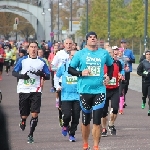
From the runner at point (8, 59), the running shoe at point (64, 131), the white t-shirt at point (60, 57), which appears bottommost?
the runner at point (8, 59)

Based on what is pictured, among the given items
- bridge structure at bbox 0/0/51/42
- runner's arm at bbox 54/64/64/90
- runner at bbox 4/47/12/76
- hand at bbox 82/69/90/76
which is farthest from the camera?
bridge structure at bbox 0/0/51/42

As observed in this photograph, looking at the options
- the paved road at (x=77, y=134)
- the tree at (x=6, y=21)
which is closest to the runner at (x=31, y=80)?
the paved road at (x=77, y=134)

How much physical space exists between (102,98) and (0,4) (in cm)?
10398

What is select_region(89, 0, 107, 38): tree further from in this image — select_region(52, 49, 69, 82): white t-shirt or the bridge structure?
select_region(52, 49, 69, 82): white t-shirt

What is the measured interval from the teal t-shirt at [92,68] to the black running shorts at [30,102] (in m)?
1.61

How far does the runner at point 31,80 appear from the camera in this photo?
11070 mm

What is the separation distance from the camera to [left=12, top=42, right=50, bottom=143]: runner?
1107 centimetres

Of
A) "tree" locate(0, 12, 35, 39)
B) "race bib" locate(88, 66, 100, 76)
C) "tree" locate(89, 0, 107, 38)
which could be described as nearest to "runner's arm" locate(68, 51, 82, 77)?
"race bib" locate(88, 66, 100, 76)

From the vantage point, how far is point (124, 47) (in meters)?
19.4

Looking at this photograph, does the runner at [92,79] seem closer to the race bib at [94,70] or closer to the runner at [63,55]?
the race bib at [94,70]

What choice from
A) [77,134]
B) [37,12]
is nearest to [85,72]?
[77,134]

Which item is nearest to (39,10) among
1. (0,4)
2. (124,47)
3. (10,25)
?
(0,4)

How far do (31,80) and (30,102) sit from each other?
1.21 ft

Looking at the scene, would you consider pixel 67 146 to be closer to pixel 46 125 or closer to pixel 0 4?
pixel 46 125
